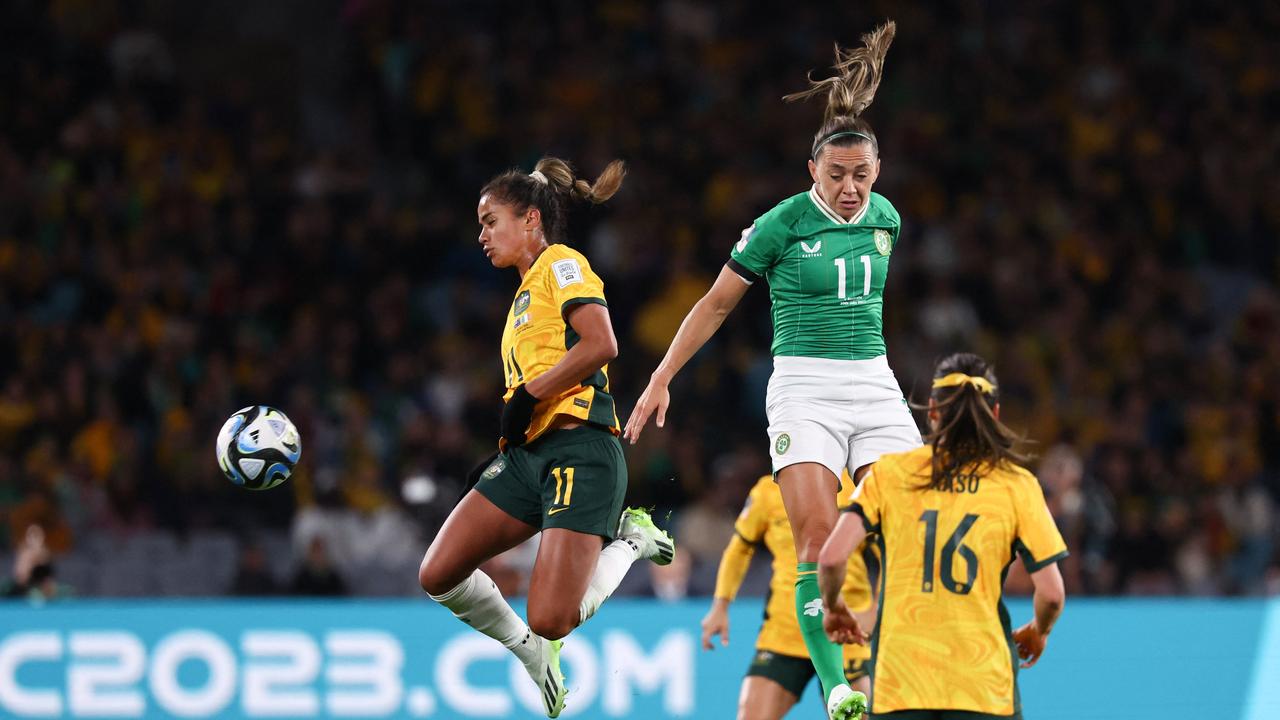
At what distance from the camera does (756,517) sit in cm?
819

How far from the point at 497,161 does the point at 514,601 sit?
5.63m

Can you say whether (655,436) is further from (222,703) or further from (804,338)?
(804,338)

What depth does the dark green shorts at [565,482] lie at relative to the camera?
6.59 m

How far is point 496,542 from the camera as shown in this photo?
22.0 feet

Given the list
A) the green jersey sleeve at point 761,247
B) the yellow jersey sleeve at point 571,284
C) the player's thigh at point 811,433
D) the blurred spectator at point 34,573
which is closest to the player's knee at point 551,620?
the player's thigh at point 811,433

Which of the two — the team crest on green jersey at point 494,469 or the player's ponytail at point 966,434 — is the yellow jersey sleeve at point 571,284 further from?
the player's ponytail at point 966,434

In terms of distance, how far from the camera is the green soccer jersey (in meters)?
6.45

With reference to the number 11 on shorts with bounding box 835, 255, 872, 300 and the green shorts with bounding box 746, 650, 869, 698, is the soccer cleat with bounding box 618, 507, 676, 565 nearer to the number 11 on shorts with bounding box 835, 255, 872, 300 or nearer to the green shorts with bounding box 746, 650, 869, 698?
the green shorts with bounding box 746, 650, 869, 698

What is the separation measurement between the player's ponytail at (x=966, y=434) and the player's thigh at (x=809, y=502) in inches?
37.1

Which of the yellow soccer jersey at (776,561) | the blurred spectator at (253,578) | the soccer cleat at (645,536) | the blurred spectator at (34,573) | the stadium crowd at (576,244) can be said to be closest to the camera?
the soccer cleat at (645,536)

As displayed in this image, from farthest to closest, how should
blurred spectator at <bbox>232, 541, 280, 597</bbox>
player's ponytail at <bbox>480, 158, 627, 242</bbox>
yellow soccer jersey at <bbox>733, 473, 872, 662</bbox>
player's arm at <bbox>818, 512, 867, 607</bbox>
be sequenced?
blurred spectator at <bbox>232, 541, 280, 597</bbox>
yellow soccer jersey at <bbox>733, 473, 872, 662</bbox>
player's ponytail at <bbox>480, 158, 627, 242</bbox>
player's arm at <bbox>818, 512, 867, 607</bbox>

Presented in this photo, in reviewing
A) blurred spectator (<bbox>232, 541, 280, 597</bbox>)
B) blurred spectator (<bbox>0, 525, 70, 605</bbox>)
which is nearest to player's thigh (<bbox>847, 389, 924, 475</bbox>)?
blurred spectator (<bbox>232, 541, 280, 597</bbox>)

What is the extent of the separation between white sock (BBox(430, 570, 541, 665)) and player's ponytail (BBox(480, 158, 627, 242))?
1475 mm

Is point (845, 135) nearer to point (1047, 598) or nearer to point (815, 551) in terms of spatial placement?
point (815, 551)
